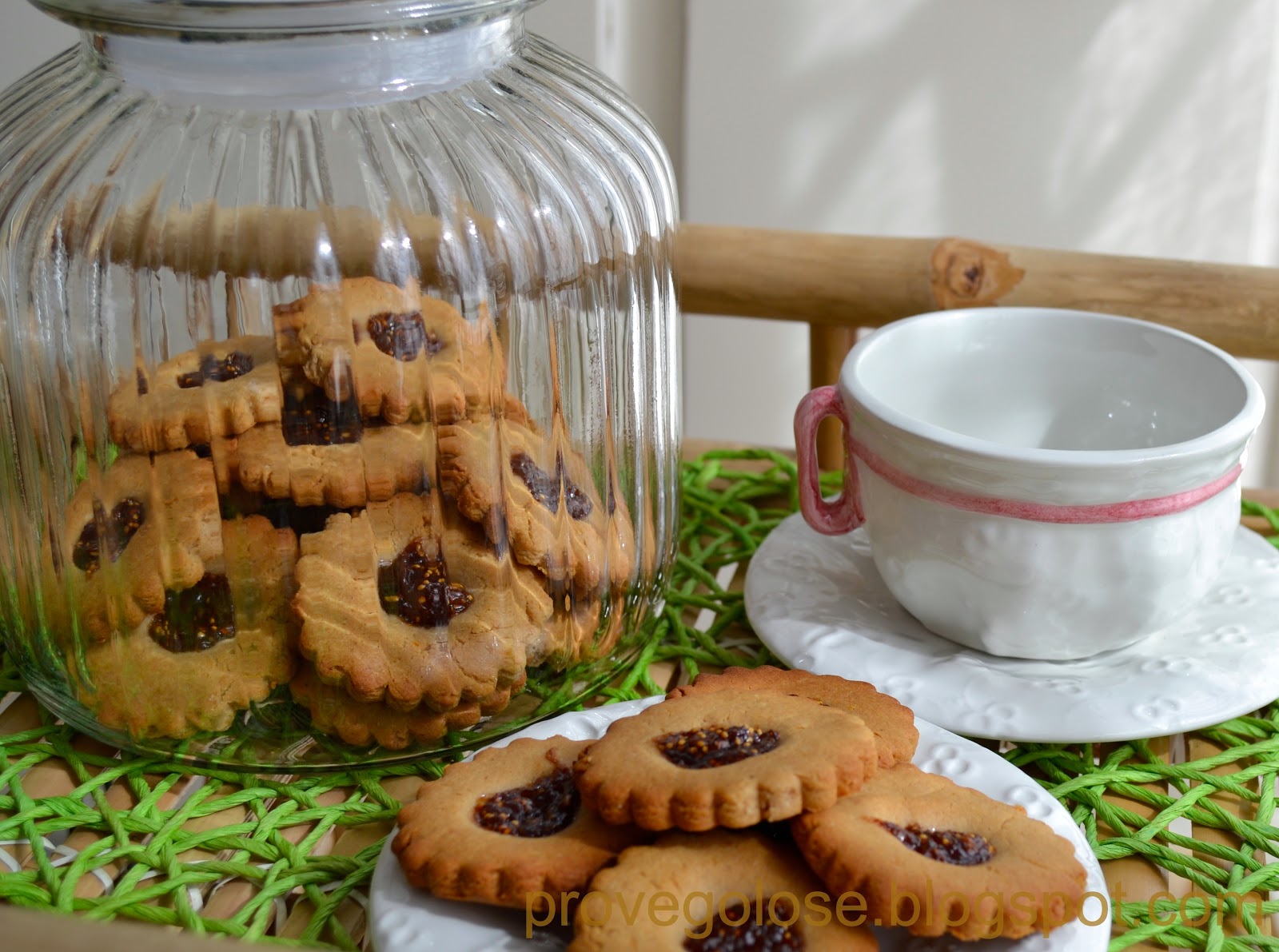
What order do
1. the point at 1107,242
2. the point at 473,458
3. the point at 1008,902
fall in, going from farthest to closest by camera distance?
1. the point at 1107,242
2. the point at 473,458
3. the point at 1008,902

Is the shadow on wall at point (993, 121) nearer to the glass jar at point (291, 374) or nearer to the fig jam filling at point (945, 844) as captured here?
the glass jar at point (291, 374)

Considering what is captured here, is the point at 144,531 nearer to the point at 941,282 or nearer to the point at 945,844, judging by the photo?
the point at 945,844

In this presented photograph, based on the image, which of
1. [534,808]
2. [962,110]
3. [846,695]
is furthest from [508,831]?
[962,110]

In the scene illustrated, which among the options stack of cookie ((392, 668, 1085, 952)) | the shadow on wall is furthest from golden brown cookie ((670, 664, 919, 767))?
the shadow on wall

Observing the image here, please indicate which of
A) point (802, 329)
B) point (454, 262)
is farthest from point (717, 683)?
point (802, 329)

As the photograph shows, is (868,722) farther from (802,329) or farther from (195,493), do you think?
(802,329)
